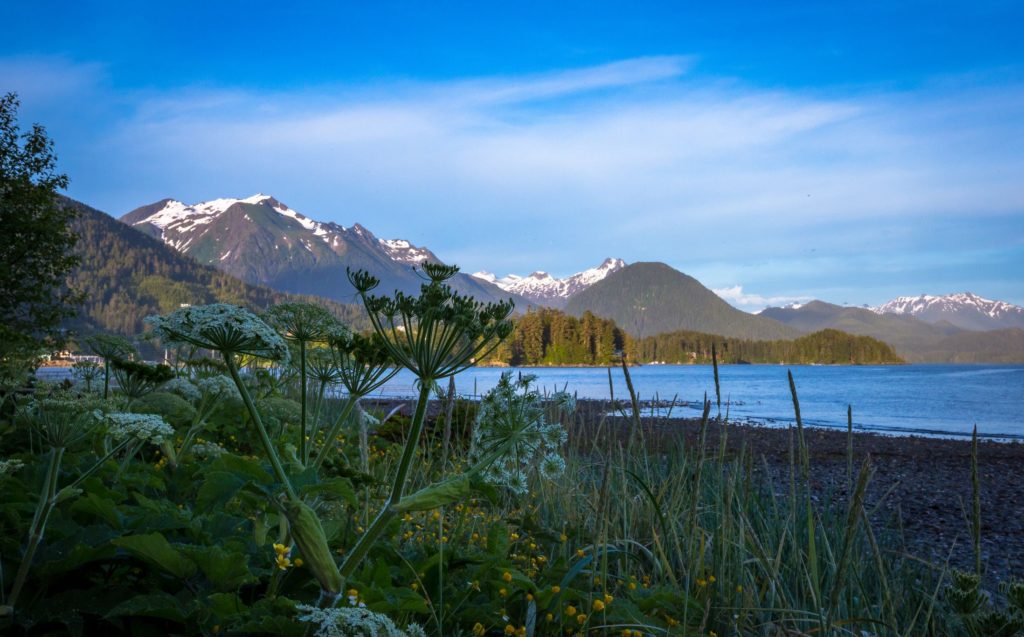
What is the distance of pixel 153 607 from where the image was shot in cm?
183

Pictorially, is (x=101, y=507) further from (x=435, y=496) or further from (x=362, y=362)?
(x=435, y=496)

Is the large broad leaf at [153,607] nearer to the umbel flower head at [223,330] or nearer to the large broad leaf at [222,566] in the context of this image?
the large broad leaf at [222,566]

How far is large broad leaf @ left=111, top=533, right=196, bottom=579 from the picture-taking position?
1.90 metres

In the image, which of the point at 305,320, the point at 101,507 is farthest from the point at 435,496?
the point at 101,507

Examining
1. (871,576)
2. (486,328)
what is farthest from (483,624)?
(871,576)

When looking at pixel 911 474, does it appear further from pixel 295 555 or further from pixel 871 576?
pixel 295 555

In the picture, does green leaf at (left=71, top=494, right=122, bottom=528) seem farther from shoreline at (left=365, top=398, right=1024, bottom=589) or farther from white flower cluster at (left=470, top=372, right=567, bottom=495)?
shoreline at (left=365, top=398, right=1024, bottom=589)

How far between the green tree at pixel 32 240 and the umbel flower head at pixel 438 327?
25.8 metres

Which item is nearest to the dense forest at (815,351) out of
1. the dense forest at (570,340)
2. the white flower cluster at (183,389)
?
the dense forest at (570,340)

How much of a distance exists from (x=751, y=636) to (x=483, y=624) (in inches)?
69.1

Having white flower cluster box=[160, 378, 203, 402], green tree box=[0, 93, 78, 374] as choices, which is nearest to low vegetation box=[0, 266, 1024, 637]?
white flower cluster box=[160, 378, 203, 402]

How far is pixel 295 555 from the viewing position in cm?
247

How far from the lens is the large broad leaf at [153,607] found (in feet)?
5.98

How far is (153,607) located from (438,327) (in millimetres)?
1068
